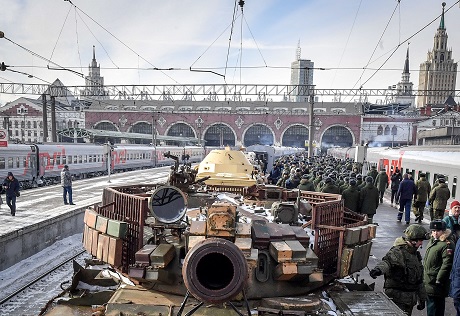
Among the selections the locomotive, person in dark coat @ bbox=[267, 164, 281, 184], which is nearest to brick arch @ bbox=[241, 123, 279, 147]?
the locomotive

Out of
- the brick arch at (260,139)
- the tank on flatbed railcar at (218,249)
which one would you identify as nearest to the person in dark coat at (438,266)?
the tank on flatbed railcar at (218,249)

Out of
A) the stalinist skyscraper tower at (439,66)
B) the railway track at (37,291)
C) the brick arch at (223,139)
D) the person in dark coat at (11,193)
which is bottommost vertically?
the railway track at (37,291)

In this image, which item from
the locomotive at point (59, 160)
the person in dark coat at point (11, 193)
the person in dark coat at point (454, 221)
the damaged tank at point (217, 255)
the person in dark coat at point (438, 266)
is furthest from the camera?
the locomotive at point (59, 160)

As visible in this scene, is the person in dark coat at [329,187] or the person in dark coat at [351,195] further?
the person in dark coat at [351,195]

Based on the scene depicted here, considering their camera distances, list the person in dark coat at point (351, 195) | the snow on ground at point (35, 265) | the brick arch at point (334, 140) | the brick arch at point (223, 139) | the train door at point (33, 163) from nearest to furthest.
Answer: the snow on ground at point (35, 265)
the person in dark coat at point (351, 195)
the train door at point (33, 163)
the brick arch at point (334, 140)
the brick arch at point (223, 139)

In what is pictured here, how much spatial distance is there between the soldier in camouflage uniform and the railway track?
617 cm

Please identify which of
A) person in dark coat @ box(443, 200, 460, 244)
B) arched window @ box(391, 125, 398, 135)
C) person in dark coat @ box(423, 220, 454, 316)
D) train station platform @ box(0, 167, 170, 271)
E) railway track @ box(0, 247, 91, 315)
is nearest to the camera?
person in dark coat @ box(423, 220, 454, 316)

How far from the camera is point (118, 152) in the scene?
36.5 meters

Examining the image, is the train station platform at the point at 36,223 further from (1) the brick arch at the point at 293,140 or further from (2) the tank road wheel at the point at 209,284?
(1) the brick arch at the point at 293,140

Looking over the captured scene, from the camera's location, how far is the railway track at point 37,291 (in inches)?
307

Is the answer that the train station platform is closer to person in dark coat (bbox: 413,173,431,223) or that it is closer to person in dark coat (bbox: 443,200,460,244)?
person in dark coat (bbox: 443,200,460,244)

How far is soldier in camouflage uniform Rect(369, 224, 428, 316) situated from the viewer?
16.8 feet

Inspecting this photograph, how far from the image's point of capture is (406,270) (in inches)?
202

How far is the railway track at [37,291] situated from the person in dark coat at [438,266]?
682 centimetres
